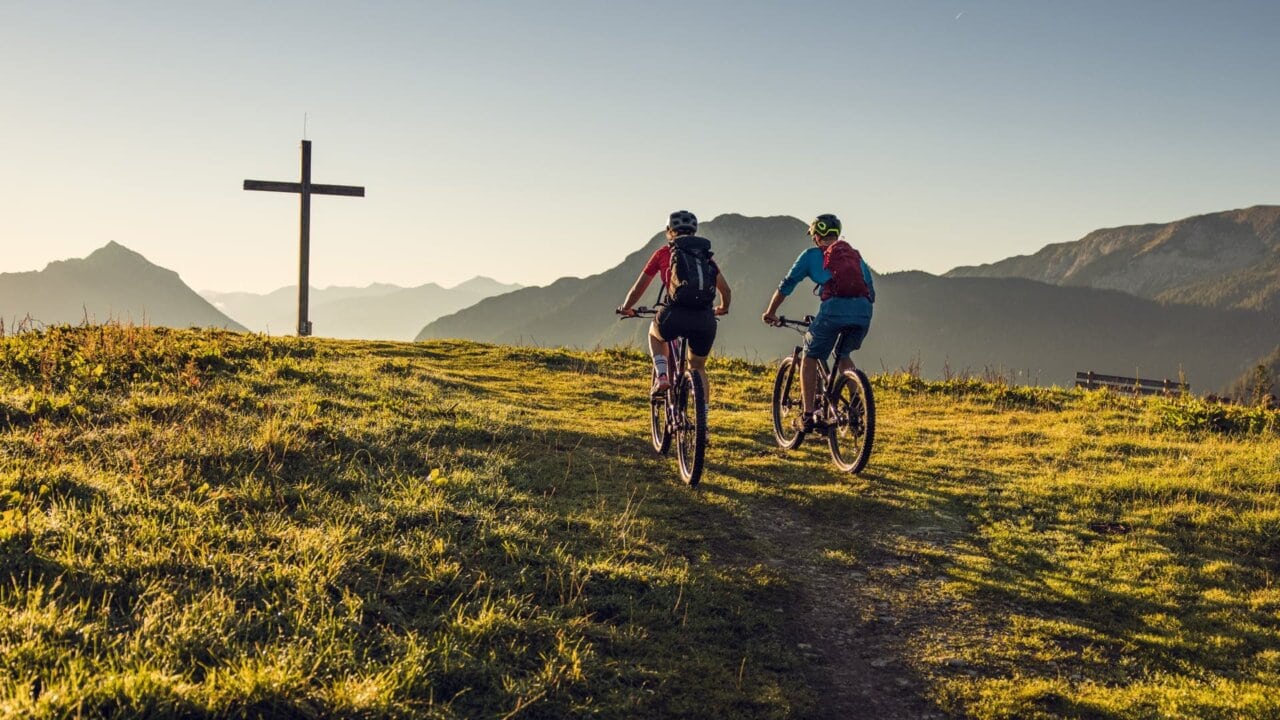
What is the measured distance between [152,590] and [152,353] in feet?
25.9

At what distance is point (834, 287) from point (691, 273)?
5.96ft

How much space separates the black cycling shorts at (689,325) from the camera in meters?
8.51

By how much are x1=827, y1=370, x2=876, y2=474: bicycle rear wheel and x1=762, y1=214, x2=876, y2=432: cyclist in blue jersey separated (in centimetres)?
24

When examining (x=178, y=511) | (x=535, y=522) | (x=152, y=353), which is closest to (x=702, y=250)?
(x=535, y=522)

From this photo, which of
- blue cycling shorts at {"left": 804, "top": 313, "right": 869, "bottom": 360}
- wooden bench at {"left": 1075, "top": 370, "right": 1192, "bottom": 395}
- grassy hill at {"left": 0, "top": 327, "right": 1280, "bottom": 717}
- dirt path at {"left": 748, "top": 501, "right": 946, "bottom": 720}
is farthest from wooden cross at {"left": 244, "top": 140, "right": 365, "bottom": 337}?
wooden bench at {"left": 1075, "top": 370, "right": 1192, "bottom": 395}

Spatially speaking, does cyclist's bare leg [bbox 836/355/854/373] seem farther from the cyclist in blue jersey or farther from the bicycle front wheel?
the bicycle front wheel

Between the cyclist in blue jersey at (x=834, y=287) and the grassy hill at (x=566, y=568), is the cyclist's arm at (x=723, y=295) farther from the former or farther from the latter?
the grassy hill at (x=566, y=568)

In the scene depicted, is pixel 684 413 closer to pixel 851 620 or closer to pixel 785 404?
pixel 785 404

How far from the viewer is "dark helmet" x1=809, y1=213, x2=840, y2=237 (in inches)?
363

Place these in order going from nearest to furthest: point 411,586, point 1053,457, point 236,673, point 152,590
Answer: point 236,673
point 152,590
point 411,586
point 1053,457

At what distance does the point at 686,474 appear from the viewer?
847cm

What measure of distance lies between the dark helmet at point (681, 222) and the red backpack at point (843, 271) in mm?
1612

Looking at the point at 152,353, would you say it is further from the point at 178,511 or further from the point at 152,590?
the point at 152,590

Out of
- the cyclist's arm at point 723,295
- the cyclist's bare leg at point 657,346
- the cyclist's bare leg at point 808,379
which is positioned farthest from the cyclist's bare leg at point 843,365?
the cyclist's bare leg at point 657,346
